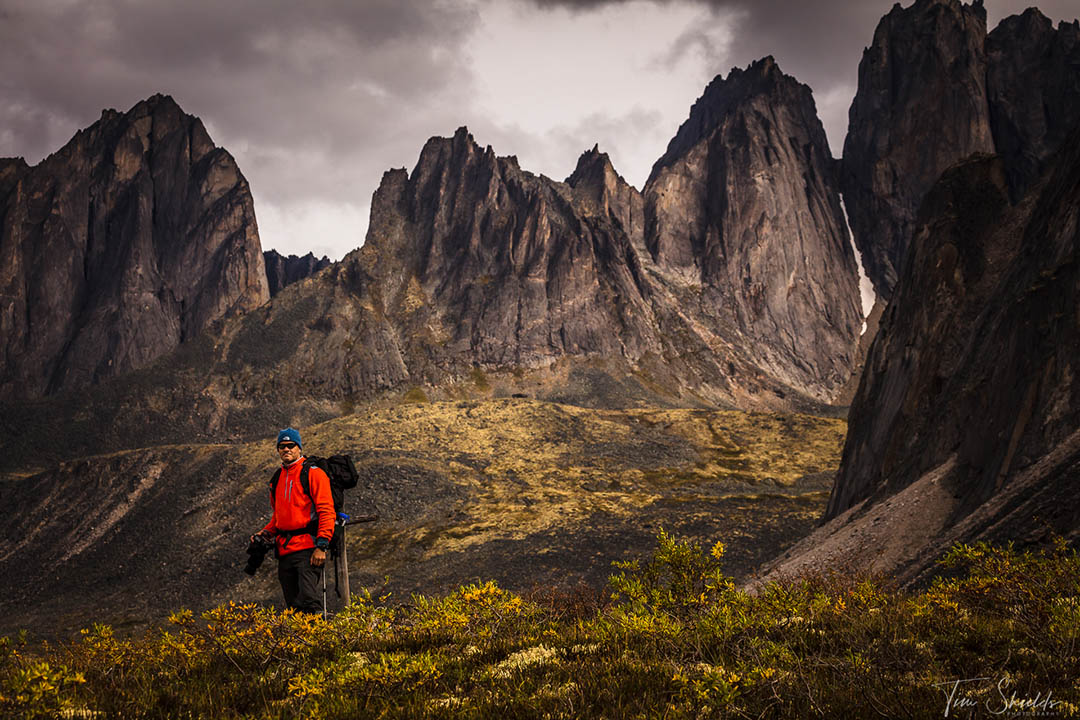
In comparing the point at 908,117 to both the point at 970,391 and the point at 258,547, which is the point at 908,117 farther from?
the point at 258,547

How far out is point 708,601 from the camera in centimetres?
798

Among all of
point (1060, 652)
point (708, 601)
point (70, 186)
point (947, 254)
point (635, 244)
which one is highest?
point (70, 186)

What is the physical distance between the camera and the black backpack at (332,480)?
8695 millimetres

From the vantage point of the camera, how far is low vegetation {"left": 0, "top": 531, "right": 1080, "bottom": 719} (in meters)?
4.52

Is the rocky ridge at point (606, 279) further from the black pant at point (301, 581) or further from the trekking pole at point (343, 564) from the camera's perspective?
the black pant at point (301, 581)

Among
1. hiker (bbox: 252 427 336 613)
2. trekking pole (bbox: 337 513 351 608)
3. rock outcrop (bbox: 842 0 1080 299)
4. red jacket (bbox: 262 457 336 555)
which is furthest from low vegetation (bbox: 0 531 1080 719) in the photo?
rock outcrop (bbox: 842 0 1080 299)

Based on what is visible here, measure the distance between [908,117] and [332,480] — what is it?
19126 cm

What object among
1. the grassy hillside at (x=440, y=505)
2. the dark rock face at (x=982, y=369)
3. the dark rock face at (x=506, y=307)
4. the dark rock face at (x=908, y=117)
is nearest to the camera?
the dark rock face at (x=982, y=369)

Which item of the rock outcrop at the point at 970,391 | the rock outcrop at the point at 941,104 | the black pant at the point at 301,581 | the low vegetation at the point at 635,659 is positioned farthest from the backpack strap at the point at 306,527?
the rock outcrop at the point at 941,104

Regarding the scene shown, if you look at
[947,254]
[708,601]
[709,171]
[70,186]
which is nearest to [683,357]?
[709,171]

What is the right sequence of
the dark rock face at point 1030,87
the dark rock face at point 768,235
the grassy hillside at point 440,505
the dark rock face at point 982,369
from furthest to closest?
1. the dark rock face at point 768,235
2. the dark rock face at point 1030,87
3. the grassy hillside at point 440,505
4. the dark rock face at point 982,369

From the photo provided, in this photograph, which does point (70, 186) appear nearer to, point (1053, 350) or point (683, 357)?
point (683, 357)

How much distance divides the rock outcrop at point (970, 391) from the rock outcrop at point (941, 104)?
138 m

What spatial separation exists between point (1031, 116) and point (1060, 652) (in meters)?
194
